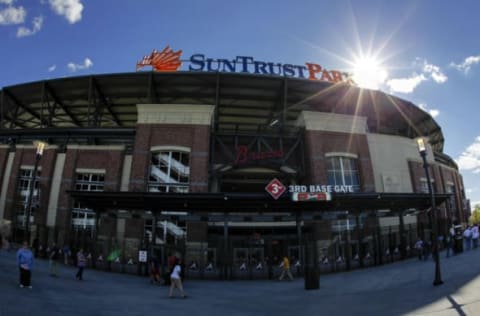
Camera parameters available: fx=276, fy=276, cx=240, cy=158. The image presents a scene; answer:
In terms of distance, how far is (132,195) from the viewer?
17156mm

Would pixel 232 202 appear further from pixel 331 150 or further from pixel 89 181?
pixel 89 181

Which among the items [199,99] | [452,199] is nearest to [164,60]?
[199,99]

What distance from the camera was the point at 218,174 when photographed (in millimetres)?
25406

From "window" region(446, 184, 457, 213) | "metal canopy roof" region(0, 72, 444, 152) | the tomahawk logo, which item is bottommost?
"window" region(446, 184, 457, 213)

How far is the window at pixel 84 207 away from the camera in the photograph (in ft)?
86.4

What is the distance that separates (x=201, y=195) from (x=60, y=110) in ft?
96.2

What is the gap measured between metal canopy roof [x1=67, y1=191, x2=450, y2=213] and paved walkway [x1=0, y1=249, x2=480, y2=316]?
499 centimetres

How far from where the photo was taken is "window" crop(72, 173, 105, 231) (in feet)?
86.4

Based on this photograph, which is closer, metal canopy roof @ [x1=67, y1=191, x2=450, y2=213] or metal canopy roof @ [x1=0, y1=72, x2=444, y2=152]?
metal canopy roof @ [x1=67, y1=191, x2=450, y2=213]

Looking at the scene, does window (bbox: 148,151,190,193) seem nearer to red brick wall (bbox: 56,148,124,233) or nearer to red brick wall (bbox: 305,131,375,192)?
red brick wall (bbox: 56,148,124,233)

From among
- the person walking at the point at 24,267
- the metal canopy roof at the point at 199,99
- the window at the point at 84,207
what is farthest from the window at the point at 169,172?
the person walking at the point at 24,267

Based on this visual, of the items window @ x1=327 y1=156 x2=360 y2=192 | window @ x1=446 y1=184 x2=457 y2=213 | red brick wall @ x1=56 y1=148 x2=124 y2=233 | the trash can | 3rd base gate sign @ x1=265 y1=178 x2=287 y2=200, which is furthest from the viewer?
window @ x1=446 y1=184 x2=457 y2=213

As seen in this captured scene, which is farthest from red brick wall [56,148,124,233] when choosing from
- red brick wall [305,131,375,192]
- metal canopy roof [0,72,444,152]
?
red brick wall [305,131,375,192]

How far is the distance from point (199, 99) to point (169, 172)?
11.0 metres
